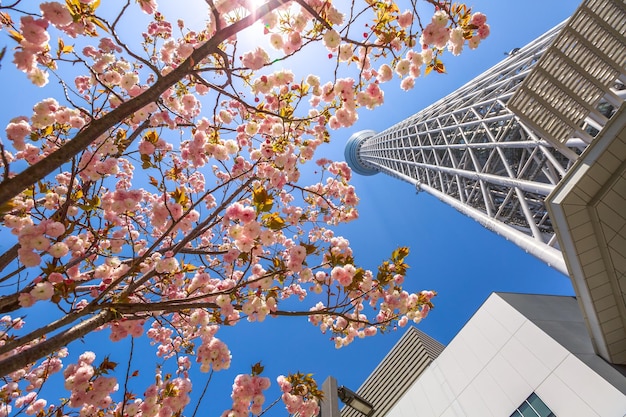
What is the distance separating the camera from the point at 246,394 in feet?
18.5

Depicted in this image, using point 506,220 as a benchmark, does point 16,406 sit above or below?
above

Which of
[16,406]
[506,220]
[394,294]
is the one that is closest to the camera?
[394,294]

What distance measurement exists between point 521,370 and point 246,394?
444 inches

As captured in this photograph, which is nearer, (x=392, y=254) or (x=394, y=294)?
(x=392, y=254)

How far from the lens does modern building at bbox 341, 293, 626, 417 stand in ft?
30.9

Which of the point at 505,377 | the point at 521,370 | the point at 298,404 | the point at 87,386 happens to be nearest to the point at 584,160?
the point at 521,370

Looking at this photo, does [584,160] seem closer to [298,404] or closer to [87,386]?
[298,404]

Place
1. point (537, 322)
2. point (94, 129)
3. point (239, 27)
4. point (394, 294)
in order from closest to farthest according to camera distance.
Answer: point (94, 129), point (239, 27), point (394, 294), point (537, 322)

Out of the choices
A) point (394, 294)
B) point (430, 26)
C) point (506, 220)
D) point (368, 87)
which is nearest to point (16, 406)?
point (394, 294)

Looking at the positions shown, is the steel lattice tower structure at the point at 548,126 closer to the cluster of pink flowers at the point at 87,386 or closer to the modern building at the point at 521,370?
A: the modern building at the point at 521,370

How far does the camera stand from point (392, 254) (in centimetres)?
593

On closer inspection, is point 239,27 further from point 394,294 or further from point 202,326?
point 394,294

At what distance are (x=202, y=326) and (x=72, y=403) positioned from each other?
227 centimetres

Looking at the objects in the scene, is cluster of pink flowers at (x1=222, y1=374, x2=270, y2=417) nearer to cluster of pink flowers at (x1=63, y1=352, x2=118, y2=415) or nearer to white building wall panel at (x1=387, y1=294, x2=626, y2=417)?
cluster of pink flowers at (x1=63, y1=352, x2=118, y2=415)
